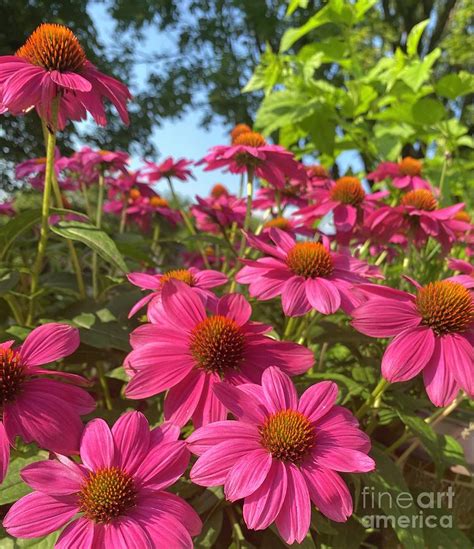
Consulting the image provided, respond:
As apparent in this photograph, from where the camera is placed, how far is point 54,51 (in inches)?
25.0

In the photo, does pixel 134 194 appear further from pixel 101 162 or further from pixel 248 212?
pixel 248 212

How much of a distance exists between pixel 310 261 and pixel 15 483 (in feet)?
1.36

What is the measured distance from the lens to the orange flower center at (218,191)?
1534 millimetres

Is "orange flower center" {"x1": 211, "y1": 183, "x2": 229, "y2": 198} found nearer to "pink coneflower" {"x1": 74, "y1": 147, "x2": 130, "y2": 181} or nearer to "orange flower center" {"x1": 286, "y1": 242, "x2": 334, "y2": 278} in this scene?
"pink coneflower" {"x1": 74, "y1": 147, "x2": 130, "y2": 181}

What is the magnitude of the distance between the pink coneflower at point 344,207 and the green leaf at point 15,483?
0.59 meters

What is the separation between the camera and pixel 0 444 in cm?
44

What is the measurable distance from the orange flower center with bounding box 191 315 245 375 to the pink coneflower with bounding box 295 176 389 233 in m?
0.43

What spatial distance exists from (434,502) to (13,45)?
5684mm

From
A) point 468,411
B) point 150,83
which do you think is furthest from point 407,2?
point 468,411

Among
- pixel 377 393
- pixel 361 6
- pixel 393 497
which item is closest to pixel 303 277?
pixel 377 393

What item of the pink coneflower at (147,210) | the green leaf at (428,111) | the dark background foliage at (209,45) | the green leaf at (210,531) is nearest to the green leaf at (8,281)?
the green leaf at (210,531)

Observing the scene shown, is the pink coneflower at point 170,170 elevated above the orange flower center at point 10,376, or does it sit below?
above

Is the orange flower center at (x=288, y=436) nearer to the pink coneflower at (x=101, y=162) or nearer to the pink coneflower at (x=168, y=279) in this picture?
the pink coneflower at (x=168, y=279)

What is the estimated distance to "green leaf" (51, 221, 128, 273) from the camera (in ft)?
2.12
